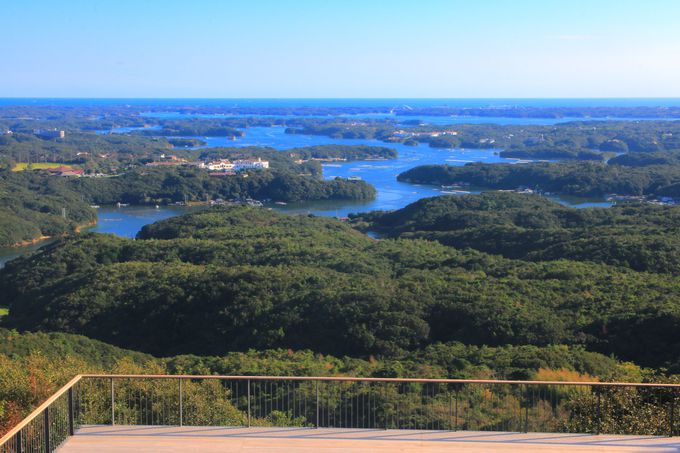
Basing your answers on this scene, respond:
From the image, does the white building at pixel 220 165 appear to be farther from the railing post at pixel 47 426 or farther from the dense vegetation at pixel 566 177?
the railing post at pixel 47 426

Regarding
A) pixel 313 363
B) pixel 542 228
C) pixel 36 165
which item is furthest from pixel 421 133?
pixel 313 363

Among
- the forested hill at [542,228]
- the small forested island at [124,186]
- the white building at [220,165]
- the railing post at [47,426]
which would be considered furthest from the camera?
the white building at [220,165]

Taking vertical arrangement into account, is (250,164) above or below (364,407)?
below

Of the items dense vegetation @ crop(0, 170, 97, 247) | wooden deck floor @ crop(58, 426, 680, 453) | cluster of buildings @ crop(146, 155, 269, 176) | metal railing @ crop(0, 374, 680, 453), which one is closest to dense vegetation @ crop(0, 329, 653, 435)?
metal railing @ crop(0, 374, 680, 453)

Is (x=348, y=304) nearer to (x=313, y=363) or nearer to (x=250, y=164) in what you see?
(x=313, y=363)

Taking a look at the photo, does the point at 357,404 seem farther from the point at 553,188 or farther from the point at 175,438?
the point at 553,188

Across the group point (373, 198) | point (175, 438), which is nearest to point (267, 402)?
point (175, 438)

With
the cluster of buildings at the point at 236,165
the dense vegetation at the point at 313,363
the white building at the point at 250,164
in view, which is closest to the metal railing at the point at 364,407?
the dense vegetation at the point at 313,363
